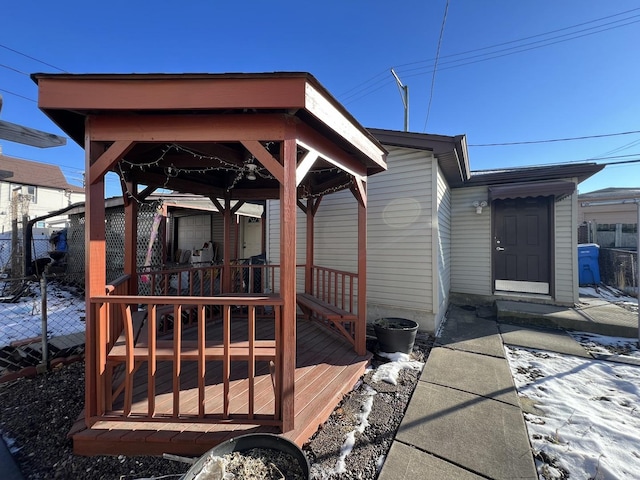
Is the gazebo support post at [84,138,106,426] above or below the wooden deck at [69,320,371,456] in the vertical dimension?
above

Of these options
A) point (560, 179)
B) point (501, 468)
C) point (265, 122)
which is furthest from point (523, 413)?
point (560, 179)

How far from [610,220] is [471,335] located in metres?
16.4

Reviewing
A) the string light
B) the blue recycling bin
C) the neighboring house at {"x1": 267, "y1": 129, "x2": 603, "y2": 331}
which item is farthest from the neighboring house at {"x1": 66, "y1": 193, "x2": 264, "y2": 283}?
the blue recycling bin

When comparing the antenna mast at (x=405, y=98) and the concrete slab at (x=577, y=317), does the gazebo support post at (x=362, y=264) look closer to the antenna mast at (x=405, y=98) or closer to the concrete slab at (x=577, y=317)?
the concrete slab at (x=577, y=317)

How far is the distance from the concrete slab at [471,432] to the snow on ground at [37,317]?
4704 mm

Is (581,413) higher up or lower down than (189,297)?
lower down

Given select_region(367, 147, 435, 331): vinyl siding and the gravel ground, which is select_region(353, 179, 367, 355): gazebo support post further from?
select_region(367, 147, 435, 331): vinyl siding

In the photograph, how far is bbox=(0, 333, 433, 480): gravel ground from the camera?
1.59 metres

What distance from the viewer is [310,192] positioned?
13.5 ft

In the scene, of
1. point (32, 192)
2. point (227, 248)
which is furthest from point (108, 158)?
point (32, 192)

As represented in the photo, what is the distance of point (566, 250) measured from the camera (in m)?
4.85

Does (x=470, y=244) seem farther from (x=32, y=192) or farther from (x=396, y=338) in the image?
(x=32, y=192)

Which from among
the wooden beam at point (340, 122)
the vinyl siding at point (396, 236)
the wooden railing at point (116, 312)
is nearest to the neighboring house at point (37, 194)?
the wooden railing at point (116, 312)

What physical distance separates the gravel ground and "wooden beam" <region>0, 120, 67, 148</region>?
7.57ft
